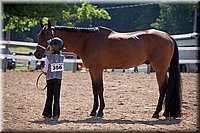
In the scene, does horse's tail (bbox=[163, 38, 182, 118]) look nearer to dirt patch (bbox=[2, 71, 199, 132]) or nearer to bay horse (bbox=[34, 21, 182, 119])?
bay horse (bbox=[34, 21, 182, 119])

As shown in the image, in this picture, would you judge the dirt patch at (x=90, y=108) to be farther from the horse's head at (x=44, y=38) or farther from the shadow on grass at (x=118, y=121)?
the horse's head at (x=44, y=38)

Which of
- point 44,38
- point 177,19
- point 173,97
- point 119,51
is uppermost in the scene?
point 177,19

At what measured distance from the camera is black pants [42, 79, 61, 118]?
680 centimetres

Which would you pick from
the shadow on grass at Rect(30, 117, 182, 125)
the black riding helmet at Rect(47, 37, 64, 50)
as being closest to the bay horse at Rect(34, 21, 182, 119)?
the shadow on grass at Rect(30, 117, 182, 125)

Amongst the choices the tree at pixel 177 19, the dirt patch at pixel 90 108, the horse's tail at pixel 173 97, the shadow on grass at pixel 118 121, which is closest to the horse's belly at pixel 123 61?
the horse's tail at pixel 173 97

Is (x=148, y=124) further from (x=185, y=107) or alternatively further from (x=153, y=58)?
(x=185, y=107)

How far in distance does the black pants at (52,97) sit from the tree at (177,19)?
49.1m

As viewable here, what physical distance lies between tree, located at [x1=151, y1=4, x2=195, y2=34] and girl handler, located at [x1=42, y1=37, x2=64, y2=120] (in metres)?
49.0

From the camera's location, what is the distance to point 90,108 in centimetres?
821

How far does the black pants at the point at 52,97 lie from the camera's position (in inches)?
268

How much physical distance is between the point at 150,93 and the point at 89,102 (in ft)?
7.63

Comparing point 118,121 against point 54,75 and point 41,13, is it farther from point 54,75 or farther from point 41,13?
point 41,13

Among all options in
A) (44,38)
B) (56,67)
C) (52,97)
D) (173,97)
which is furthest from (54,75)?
(173,97)

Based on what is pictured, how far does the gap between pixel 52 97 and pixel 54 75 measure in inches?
16.2
